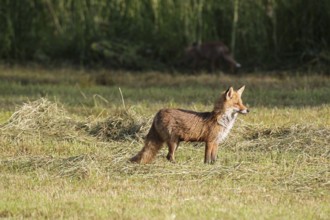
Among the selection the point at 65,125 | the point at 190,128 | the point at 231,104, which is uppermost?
the point at 231,104

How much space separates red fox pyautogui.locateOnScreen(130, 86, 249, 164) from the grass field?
207mm

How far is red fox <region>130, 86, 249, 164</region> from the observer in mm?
10742

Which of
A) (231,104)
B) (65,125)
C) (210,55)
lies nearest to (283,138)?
(231,104)

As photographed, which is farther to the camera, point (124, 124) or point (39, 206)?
point (124, 124)

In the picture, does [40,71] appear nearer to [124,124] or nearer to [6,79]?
[6,79]

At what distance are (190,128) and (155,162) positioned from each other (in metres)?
0.59

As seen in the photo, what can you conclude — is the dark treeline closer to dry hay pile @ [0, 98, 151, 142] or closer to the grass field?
the grass field

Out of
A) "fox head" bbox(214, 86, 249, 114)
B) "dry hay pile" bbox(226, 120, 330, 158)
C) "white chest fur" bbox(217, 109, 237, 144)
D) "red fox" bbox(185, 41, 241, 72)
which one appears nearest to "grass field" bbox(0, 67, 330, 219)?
"dry hay pile" bbox(226, 120, 330, 158)

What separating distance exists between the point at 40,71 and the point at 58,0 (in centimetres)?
295

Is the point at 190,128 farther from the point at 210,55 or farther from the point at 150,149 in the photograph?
the point at 210,55

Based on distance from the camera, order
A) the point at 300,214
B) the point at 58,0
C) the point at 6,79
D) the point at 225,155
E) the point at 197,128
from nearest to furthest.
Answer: the point at 300,214 < the point at 197,128 < the point at 225,155 < the point at 6,79 < the point at 58,0

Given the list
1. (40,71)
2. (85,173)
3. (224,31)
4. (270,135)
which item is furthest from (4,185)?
(224,31)

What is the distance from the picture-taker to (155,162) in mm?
10844

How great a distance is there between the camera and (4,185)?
9773 millimetres
